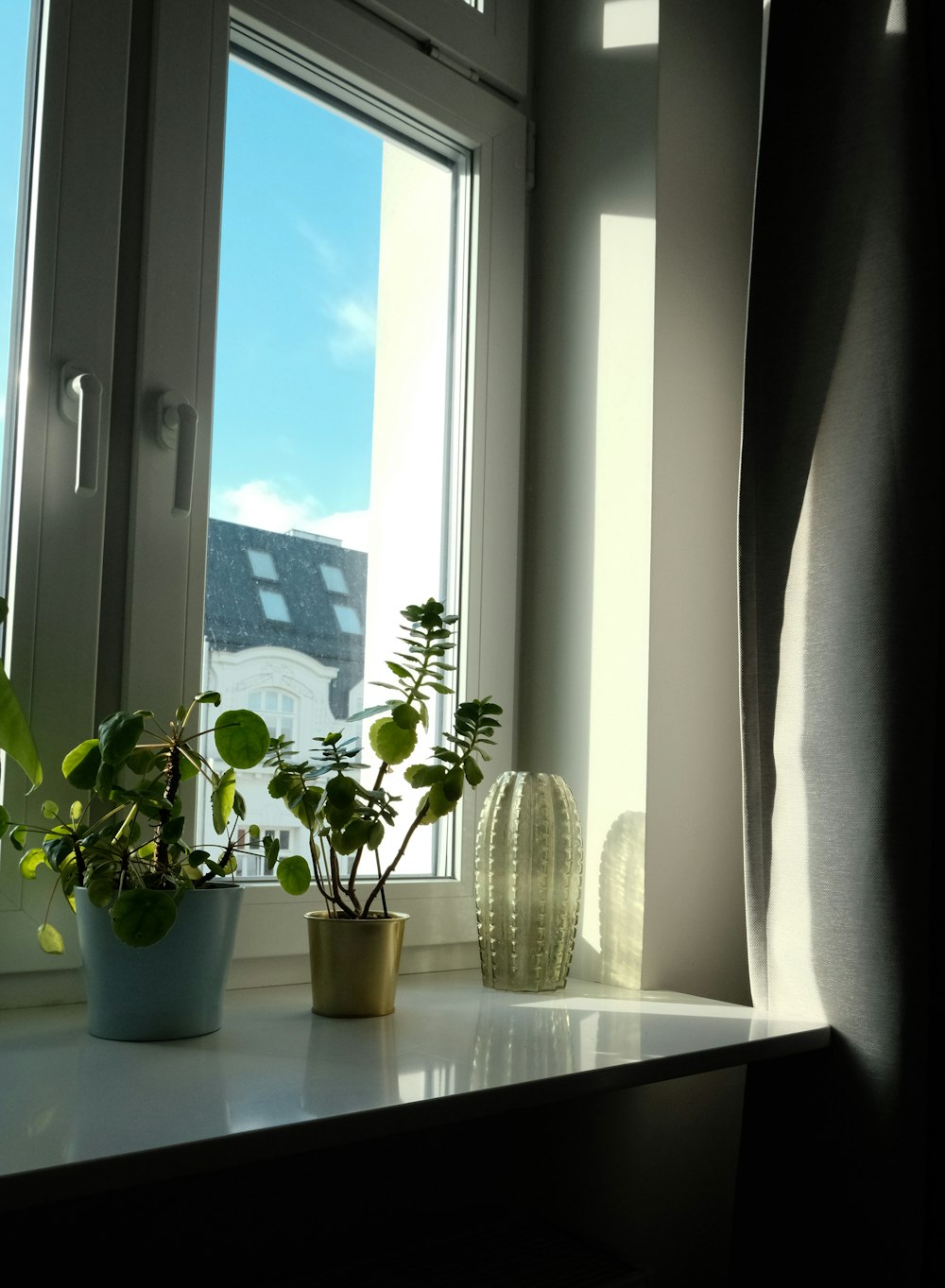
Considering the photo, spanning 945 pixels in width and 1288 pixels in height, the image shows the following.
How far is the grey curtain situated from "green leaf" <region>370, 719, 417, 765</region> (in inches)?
16.0

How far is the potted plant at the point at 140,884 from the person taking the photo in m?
0.90

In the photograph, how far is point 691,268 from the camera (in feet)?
4.70

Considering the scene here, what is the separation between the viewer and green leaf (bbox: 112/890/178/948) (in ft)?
2.83

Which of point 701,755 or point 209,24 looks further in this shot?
point 701,755

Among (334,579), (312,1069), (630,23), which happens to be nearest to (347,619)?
(334,579)

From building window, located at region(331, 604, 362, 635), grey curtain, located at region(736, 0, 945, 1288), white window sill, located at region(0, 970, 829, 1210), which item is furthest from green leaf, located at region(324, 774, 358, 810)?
grey curtain, located at region(736, 0, 945, 1288)

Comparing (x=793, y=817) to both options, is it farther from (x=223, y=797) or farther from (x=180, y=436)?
(x=180, y=436)

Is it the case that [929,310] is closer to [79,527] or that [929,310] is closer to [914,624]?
[914,624]

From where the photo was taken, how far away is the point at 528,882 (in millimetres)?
1226

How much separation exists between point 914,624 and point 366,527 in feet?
2.18

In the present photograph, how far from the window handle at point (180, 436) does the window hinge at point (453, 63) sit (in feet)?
2.16

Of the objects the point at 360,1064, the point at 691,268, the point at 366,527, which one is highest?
the point at 691,268

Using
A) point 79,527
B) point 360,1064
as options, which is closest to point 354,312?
point 79,527

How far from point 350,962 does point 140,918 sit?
11.0 inches
